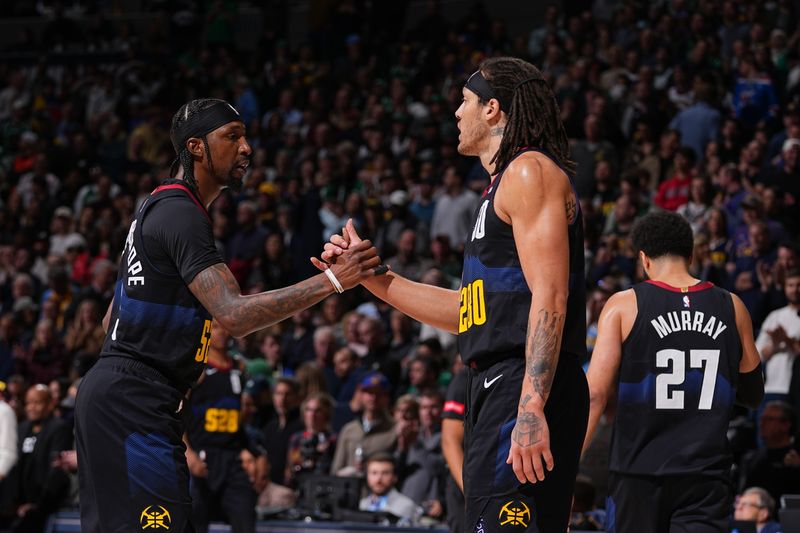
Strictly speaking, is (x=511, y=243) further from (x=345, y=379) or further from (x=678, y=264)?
(x=345, y=379)

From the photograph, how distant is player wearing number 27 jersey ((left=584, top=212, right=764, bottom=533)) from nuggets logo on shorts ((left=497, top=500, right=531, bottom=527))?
149 cm

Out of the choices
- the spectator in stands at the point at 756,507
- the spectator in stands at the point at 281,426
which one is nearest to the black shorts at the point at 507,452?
the spectator in stands at the point at 756,507

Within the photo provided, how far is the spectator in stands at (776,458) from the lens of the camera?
9305 mm

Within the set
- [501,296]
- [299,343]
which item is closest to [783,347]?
[299,343]

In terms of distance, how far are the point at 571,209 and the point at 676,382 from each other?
64.3 inches

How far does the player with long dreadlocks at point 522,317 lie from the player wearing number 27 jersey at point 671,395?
1.34 metres

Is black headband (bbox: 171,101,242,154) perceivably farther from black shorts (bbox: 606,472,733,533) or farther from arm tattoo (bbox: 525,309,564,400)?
black shorts (bbox: 606,472,733,533)

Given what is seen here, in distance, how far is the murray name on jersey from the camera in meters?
5.46

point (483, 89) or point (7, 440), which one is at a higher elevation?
point (483, 89)

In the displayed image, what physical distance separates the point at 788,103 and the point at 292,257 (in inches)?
252

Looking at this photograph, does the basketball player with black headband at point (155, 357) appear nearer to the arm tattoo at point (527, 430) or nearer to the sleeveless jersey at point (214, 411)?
the arm tattoo at point (527, 430)

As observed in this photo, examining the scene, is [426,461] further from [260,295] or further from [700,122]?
[700,122]

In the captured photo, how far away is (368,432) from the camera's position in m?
11.1

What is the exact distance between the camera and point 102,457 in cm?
453
